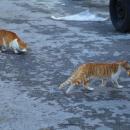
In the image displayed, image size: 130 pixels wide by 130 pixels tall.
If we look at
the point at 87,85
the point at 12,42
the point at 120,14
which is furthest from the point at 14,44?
the point at 120,14

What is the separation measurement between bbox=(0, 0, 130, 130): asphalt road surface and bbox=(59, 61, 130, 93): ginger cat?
0.44 ft

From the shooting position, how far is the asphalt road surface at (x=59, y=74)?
5.60m

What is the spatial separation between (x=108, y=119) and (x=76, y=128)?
43 centimetres

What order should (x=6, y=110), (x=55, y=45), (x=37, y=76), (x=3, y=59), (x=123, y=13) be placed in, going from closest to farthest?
1. (x=6, y=110)
2. (x=37, y=76)
3. (x=3, y=59)
4. (x=55, y=45)
5. (x=123, y=13)

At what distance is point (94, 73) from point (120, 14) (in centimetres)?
485

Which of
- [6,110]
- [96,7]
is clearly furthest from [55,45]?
[96,7]

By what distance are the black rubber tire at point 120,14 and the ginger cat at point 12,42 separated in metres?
2.75

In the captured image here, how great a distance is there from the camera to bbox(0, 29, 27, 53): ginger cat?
862cm

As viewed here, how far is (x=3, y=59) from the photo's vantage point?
832cm

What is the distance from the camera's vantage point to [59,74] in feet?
24.3

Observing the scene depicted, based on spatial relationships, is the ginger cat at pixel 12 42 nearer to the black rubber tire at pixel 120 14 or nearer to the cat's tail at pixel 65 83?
the cat's tail at pixel 65 83

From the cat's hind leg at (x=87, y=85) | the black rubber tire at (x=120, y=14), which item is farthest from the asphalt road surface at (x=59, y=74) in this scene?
the black rubber tire at (x=120, y=14)

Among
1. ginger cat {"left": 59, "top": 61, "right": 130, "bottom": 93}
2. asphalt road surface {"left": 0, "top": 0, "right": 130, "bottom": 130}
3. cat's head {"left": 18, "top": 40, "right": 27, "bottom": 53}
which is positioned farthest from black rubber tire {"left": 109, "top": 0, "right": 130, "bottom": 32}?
ginger cat {"left": 59, "top": 61, "right": 130, "bottom": 93}

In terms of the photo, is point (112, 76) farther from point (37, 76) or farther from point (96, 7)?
point (96, 7)
